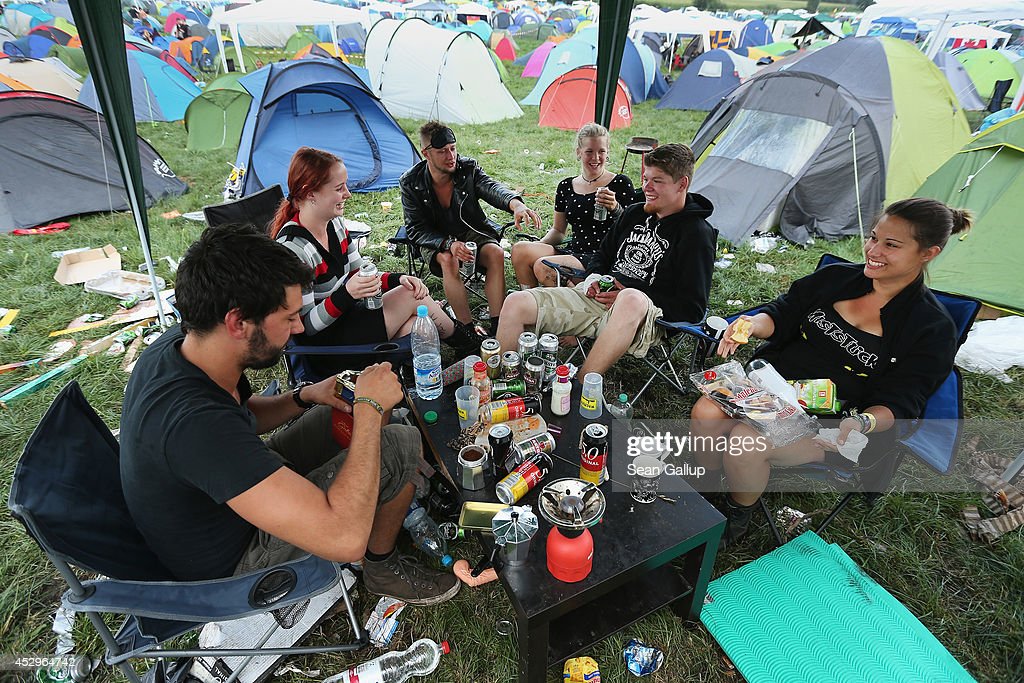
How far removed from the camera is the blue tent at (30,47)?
461 inches

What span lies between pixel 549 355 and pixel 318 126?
572 centimetres

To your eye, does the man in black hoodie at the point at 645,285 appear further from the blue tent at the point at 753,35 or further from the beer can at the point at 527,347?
the blue tent at the point at 753,35

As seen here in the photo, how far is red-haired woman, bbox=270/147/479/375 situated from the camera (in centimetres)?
271

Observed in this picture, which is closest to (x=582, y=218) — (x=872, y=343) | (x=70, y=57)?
(x=872, y=343)

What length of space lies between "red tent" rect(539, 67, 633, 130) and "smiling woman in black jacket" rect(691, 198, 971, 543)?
8.11 metres

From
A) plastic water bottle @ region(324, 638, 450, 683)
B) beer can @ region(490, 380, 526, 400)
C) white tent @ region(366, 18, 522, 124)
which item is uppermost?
white tent @ region(366, 18, 522, 124)

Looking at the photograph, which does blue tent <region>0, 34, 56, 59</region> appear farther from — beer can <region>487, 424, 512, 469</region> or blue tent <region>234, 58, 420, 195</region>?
beer can <region>487, 424, 512, 469</region>

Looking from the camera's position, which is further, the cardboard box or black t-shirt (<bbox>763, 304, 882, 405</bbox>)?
the cardboard box

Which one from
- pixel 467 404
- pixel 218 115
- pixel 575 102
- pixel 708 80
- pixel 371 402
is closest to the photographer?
pixel 371 402

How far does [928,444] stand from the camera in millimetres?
2180

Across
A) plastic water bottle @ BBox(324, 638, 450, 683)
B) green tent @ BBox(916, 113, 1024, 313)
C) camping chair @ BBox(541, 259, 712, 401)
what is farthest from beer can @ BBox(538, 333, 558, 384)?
green tent @ BBox(916, 113, 1024, 313)

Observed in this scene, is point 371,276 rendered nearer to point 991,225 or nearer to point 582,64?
point 991,225

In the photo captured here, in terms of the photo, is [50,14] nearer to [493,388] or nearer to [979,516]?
[493,388]

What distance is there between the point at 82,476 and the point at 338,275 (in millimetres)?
1698
